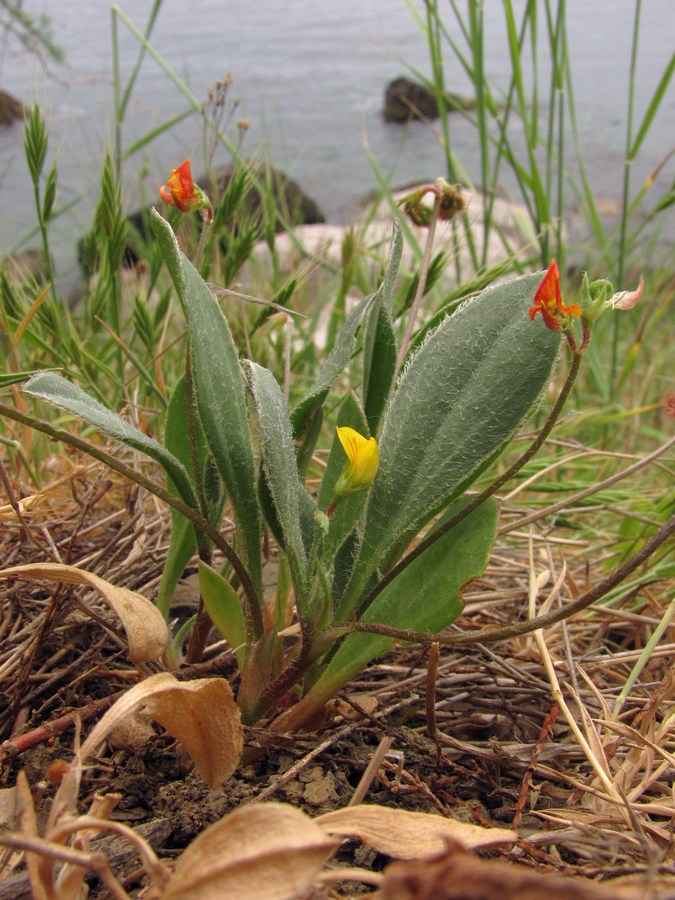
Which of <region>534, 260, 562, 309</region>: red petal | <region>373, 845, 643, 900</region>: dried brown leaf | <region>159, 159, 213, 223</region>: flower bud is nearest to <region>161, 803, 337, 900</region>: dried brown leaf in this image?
<region>373, 845, 643, 900</region>: dried brown leaf

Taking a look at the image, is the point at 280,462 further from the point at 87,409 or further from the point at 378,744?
the point at 378,744

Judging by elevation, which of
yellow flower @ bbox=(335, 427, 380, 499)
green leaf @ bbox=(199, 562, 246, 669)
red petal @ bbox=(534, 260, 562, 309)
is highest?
red petal @ bbox=(534, 260, 562, 309)

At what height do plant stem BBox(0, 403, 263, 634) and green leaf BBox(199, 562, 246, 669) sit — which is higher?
plant stem BBox(0, 403, 263, 634)

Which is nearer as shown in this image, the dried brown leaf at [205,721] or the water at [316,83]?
the dried brown leaf at [205,721]

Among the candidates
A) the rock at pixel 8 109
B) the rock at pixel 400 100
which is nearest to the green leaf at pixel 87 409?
the rock at pixel 8 109

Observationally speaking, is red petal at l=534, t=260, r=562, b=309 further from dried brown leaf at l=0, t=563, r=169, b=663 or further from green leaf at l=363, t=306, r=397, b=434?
dried brown leaf at l=0, t=563, r=169, b=663

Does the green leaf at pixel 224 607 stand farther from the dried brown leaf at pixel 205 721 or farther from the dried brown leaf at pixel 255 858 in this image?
the dried brown leaf at pixel 255 858

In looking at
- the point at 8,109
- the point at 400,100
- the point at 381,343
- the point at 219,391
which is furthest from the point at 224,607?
the point at 400,100
